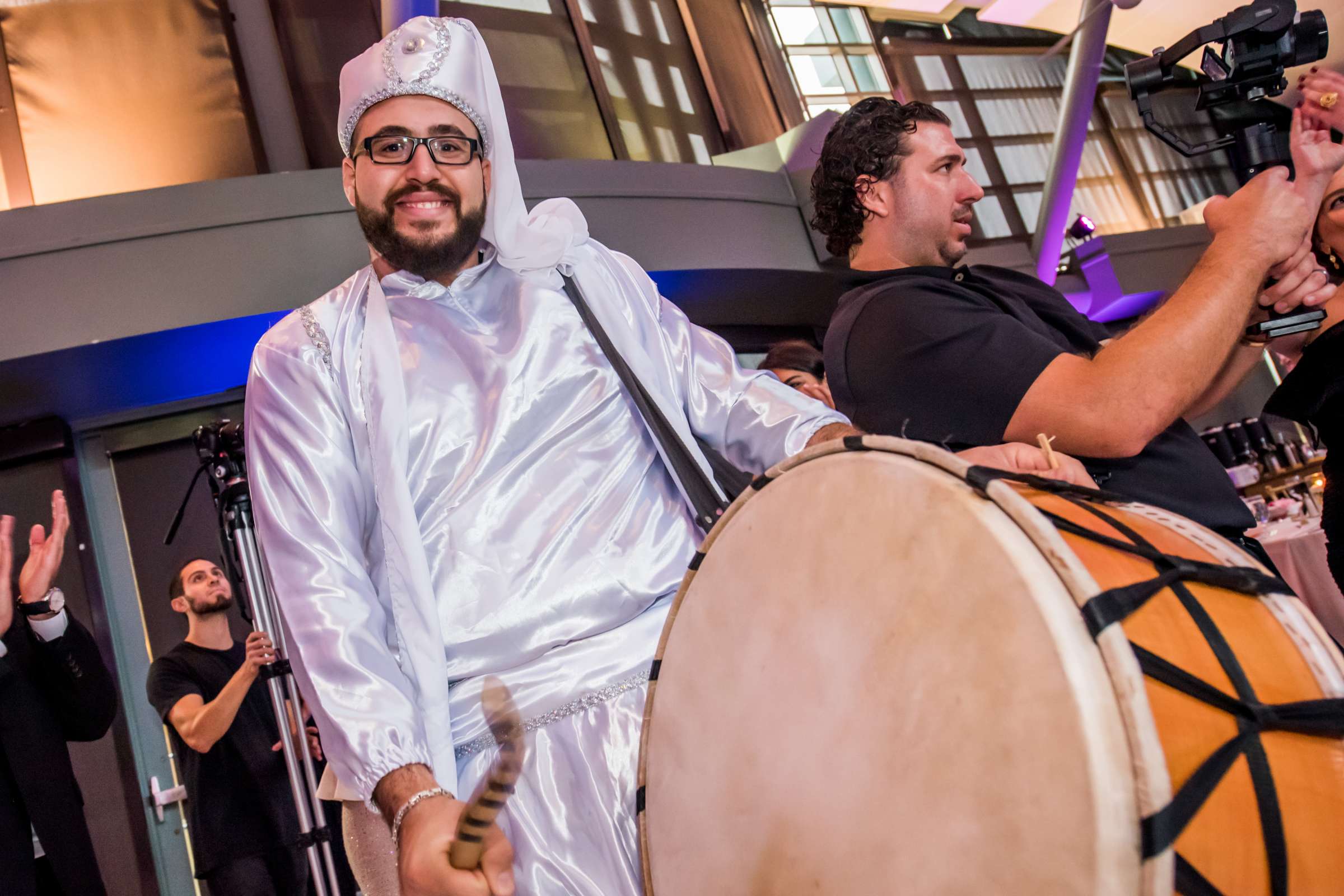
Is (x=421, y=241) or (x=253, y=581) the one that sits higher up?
(x=421, y=241)

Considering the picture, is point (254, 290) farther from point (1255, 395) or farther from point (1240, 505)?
point (1255, 395)

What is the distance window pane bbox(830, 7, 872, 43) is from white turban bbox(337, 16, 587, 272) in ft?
26.3

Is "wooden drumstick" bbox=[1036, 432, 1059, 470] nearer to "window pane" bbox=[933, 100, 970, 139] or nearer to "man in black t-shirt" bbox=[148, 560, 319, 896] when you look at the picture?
"man in black t-shirt" bbox=[148, 560, 319, 896]

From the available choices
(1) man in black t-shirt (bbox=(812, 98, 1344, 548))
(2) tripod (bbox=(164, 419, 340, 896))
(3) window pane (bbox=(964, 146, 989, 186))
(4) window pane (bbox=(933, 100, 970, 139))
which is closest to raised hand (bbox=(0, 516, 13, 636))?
(2) tripod (bbox=(164, 419, 340, 896))

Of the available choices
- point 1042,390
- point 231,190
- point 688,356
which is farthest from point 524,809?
point 231,190

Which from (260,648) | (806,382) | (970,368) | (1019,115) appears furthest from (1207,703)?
(1019,115)

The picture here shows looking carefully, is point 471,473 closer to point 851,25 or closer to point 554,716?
point 554,716

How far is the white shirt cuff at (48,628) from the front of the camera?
3.62m

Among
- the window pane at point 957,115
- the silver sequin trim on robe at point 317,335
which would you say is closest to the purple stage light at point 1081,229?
the window pane at point 957,115

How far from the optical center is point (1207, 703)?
35.1 inches

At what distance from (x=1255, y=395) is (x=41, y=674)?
34.5 feet

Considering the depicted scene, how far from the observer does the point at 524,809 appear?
→ 1.43 metres

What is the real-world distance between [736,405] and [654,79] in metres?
5.94

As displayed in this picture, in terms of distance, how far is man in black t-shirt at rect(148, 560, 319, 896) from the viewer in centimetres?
390
